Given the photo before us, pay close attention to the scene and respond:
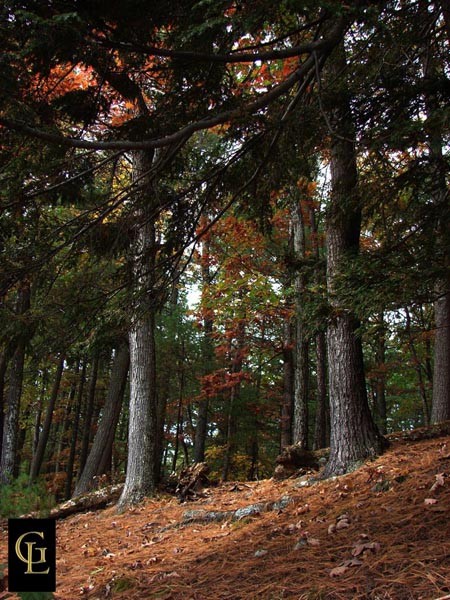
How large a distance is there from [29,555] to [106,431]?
8.49 metres

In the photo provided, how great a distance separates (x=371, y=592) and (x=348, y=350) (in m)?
3.84

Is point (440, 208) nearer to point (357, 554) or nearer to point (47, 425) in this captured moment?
point (357, 554)

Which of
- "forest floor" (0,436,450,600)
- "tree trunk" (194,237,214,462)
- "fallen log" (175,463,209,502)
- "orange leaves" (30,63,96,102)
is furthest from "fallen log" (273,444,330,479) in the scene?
"tree trunk" (194,237,214,462)

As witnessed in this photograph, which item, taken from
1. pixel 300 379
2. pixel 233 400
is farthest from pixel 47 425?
pixel 300 379

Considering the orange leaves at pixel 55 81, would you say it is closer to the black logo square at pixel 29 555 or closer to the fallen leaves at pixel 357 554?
the black logo square at pixel 29 555

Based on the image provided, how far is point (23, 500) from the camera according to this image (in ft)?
8.74

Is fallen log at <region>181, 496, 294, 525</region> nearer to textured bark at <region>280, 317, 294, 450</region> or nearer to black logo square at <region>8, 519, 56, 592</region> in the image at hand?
black logo square at <region>8, 519, 56, 592</region>

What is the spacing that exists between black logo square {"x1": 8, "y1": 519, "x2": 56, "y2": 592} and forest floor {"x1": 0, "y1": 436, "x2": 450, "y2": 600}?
0.83m

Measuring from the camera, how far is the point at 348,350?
241 inches

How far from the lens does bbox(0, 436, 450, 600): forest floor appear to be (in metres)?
2.71

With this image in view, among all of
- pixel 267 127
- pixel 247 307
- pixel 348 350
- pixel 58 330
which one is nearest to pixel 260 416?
pixel 247 307

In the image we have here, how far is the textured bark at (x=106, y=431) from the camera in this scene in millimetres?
10867

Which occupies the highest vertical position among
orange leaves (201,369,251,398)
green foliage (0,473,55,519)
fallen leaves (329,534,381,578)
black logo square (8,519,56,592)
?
orange leaves (201,369,251,398)

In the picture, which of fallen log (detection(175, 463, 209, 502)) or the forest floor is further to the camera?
fallen log (detection(175, 463, 209, 502))
